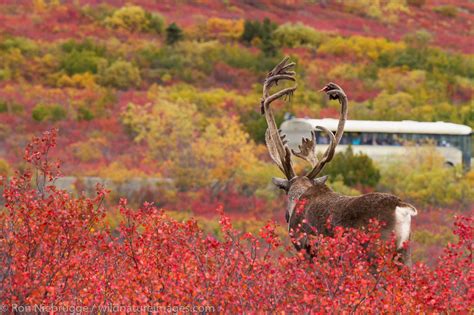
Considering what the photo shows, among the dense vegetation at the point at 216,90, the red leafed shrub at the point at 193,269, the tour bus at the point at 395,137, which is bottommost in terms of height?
the dense vegetation at the point at 216,90

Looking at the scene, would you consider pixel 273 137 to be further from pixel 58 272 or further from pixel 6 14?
pixel 6 14

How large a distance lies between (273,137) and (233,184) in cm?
3634

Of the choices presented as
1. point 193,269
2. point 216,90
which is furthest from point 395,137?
point 193,269

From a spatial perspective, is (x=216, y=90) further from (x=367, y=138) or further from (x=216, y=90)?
(x=367, y=138)

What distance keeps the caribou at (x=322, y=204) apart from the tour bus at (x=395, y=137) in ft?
125

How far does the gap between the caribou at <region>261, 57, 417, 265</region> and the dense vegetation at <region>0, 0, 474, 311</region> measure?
674 inches

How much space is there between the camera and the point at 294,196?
1413 centimetres

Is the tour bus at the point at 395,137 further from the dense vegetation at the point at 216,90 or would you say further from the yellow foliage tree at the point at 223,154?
the yellow foliage tree at the point at 223,154

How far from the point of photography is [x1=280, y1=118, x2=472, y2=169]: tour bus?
5491cm

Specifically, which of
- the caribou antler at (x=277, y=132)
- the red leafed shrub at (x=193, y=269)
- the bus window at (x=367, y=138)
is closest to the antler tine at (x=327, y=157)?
the caribou antler at (x=277, y=132)

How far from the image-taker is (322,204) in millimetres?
13102

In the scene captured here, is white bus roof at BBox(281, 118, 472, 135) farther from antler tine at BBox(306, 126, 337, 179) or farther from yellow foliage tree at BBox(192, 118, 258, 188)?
antler tine at BBox(306, 126, 337, 179)

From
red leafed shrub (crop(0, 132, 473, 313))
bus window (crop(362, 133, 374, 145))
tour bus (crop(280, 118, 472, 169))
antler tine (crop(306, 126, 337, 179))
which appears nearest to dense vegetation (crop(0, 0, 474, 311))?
tour bus (crop(280, 118, 472, 169))

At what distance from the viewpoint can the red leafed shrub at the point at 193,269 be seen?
1041 cm
